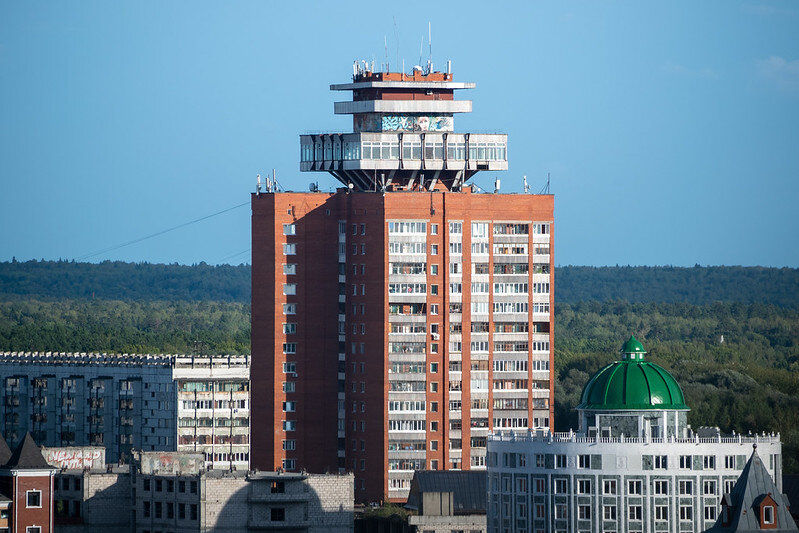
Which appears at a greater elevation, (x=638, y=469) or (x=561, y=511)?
(x=638, y=469)

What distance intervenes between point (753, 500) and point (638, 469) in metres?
23.3

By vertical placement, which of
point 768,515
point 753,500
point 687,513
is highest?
point 753,500

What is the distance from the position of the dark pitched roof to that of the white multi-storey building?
1838cm

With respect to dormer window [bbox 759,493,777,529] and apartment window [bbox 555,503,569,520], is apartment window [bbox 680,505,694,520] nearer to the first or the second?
apartment window [bbox 555,503,569,520]

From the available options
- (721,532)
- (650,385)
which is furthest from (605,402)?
(721,532)

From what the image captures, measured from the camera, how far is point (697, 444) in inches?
7736

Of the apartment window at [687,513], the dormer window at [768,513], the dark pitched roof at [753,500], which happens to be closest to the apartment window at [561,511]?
the apartment window at [687,513]

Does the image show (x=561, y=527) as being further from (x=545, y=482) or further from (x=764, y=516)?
(x=764, y=516)

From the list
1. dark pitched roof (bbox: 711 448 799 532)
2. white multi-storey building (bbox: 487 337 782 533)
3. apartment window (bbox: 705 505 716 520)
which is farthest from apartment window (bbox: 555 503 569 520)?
dark pitched roof (bbox: 711 448 799 532)

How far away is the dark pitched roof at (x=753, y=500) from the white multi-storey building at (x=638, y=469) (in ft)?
60.3

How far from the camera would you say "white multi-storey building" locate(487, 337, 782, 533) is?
641ft

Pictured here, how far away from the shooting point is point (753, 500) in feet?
570

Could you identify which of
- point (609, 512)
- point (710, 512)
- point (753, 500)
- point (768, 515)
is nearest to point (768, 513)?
point (768, 515)

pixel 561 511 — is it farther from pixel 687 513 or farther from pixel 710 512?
pixel 710 512
